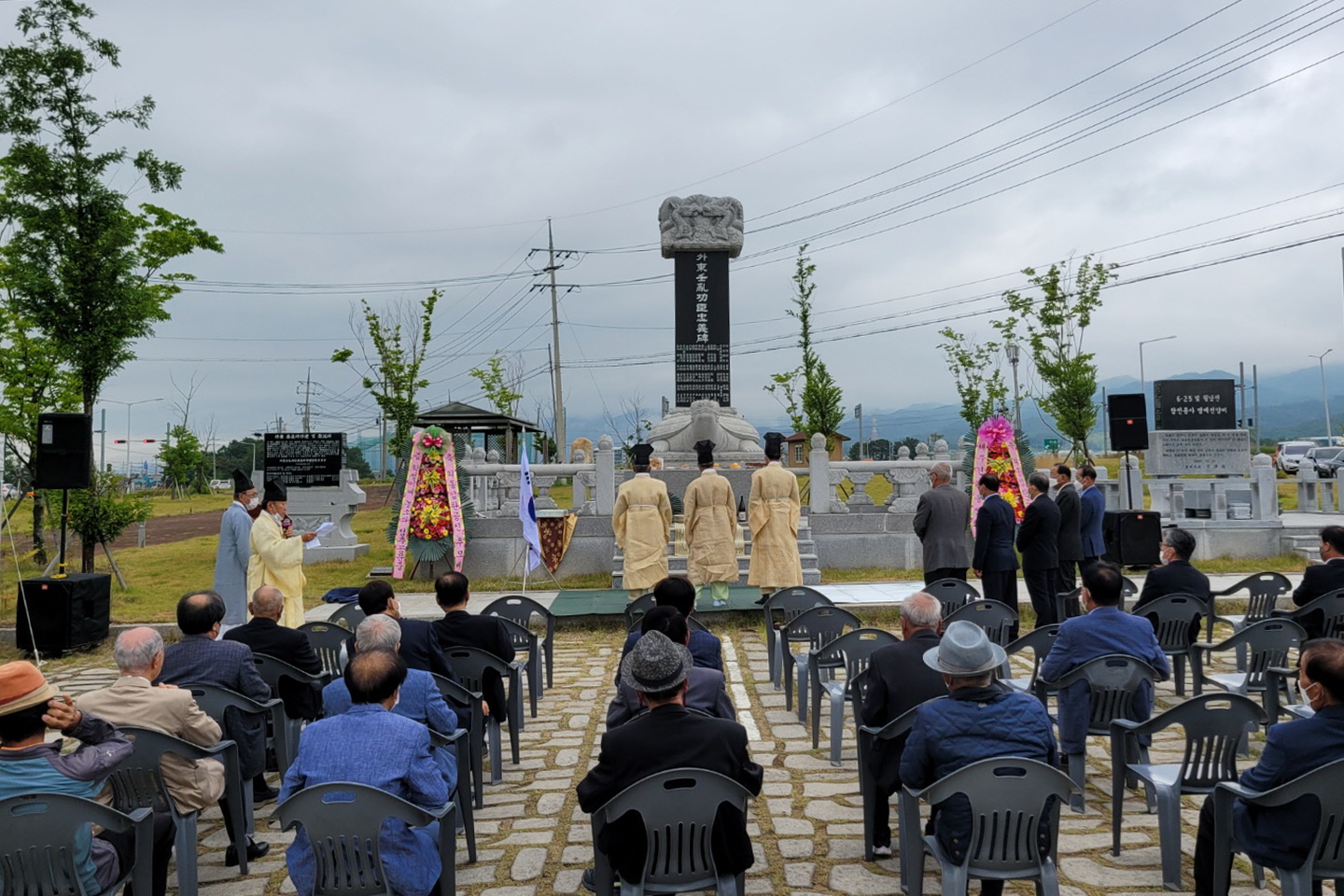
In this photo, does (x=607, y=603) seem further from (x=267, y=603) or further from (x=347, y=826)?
(x=347, y=826)

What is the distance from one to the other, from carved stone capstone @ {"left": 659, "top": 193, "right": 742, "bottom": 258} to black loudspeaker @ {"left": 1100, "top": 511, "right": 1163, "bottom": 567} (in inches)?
393

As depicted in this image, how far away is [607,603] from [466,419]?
13542mm

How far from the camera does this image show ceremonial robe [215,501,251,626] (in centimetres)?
772

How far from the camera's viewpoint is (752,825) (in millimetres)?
4539

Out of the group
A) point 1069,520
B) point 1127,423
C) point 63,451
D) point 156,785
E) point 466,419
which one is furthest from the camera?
point 466,419

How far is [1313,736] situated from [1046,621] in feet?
17.9

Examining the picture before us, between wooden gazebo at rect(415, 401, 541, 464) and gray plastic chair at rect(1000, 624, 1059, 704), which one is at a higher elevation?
wooden gazebo at rect(415, 401, 541, 464)

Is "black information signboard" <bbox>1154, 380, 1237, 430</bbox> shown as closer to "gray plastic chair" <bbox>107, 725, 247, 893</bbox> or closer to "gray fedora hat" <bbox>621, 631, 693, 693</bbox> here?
"gray fedora hat" <bbox>621, 631, 693, 693</bbox>

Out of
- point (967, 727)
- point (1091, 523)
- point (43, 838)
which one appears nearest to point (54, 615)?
point (43, 838)

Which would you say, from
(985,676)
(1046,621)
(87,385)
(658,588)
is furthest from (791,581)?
(87,385)

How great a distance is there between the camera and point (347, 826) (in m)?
2.90

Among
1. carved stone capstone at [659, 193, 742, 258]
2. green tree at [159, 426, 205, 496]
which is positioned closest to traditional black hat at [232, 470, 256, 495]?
carved stone capstone at [659, 193, 742, 258]

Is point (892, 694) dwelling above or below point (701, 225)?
below

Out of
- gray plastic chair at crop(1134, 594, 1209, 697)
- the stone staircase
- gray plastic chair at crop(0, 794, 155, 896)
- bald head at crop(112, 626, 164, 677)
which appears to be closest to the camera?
gray plastic chair at crop(0, 794, 155, 896)
